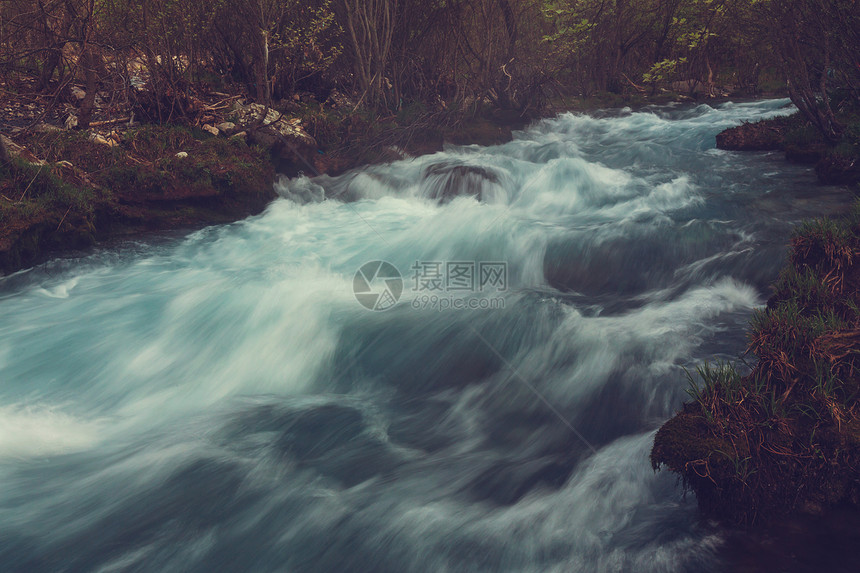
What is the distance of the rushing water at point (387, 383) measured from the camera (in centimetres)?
376

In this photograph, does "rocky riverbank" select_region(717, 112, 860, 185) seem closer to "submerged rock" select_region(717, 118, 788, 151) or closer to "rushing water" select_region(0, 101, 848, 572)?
"submerged rock" select_region(717, 118, 788, 151)

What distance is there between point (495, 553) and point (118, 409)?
12.8 feet

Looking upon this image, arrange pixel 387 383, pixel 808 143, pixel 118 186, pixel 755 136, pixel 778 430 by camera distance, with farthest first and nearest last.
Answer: pixel 755 136, pixel 808 143, pixel 118 186, pixel 387 383, pixel 778 430

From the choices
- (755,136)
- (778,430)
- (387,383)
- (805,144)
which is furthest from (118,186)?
(755,136)

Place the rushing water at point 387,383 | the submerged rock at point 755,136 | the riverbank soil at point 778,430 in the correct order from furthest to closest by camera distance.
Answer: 1. the submerged rock at point 755,136
2. the rushing water at point 387,383
3. the riverbank soil at point 778,430

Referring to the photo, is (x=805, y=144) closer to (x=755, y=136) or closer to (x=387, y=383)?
(x=755, y=136)

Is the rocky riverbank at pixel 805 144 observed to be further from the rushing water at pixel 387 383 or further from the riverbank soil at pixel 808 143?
the rushing water at pixel 387 383

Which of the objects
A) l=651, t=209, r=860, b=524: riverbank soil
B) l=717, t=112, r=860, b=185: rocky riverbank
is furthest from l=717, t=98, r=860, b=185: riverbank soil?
l=651, t=209, r=860, b=524: riverbank soil

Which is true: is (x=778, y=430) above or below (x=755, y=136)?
below

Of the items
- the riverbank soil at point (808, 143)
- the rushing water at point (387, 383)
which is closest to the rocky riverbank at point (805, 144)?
the riverbank soil at point (808, 143)

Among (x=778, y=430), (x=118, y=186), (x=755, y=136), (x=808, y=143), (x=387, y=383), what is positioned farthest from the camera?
(x=755, y=136)

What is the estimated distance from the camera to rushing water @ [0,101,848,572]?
148 inches

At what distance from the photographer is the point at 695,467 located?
3.22 m

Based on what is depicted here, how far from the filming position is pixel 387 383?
5.76 m
